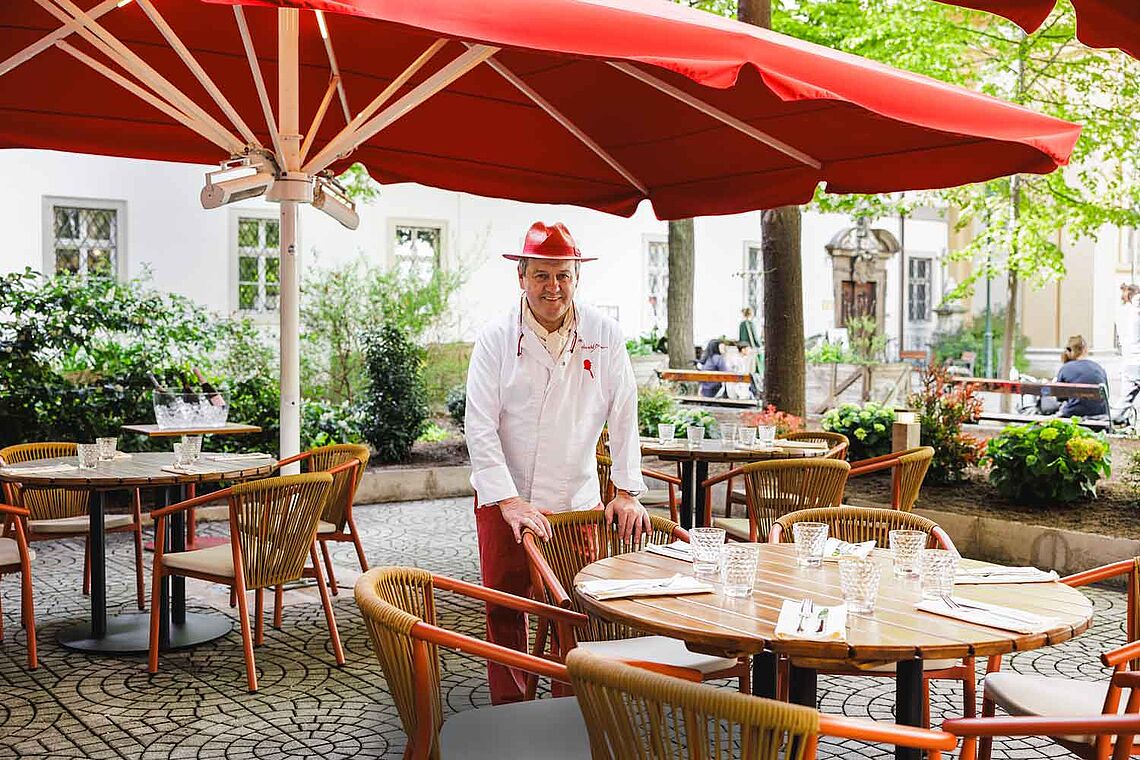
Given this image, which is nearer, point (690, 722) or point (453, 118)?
point (690, 722)

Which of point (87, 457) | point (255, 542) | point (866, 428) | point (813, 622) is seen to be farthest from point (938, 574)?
point (866, 428)

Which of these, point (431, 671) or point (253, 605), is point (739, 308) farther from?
point (431, 671)

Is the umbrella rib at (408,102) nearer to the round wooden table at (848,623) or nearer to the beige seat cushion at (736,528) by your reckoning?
the round wooden table at (848,623)

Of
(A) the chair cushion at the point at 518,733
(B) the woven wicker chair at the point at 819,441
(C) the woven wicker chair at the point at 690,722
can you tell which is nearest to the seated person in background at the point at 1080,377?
(B) the woven wicker chair at the point at 819,441

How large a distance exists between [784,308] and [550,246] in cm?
632

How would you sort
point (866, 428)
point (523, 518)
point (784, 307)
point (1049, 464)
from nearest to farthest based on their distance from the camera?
point (523, 518) < point (1049, 464) < point (866, 428) < point (784, 307)

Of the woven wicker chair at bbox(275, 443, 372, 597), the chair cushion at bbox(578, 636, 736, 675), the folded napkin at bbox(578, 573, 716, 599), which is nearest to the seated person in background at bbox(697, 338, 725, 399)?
the woven wicker chair at bbox(275, 443, 372, 597)

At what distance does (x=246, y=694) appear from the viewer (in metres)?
5.27

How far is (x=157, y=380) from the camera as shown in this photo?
10.2 metres

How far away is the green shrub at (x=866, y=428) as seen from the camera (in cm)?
1001

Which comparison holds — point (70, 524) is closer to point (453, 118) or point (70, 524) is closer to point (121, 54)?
point (121, 54)

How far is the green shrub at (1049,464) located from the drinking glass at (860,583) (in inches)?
232

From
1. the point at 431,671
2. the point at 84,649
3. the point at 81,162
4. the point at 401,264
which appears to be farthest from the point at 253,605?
the point at 401,264

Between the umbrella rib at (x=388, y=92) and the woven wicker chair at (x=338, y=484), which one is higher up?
the umbrella rib at (x=388, y=92)
